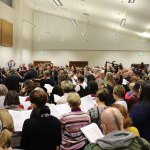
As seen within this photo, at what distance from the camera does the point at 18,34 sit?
58.9 feet

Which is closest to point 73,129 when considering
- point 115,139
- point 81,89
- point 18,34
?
point 115,139

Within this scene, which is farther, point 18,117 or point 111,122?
point 18,117

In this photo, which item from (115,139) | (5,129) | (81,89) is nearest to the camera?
(115,139)

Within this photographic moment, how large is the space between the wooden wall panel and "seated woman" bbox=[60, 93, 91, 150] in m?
13.2

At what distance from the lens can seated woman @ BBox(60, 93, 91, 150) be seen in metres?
3.41

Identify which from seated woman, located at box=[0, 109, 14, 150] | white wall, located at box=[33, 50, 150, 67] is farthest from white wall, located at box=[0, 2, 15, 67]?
seated woman, located at box=[0, 109, 14, 150]

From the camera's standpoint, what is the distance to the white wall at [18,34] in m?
16.2

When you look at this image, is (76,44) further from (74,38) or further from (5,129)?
(5,129)

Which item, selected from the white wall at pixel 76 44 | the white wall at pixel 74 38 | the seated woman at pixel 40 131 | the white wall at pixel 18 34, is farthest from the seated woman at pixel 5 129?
the white wall at pixel 74 38

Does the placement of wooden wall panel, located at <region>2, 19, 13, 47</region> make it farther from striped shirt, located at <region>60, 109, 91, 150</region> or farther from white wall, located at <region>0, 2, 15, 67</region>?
striped shirt, located at <region>60, 109, 91, 150</region>

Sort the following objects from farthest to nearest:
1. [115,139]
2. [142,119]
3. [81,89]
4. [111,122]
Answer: [81,89] → [142,119] → [111,122] → [115,139]

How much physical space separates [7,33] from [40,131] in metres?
14.3

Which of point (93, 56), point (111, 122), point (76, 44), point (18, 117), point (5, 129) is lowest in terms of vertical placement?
point (18, 117)

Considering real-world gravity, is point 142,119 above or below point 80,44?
below
